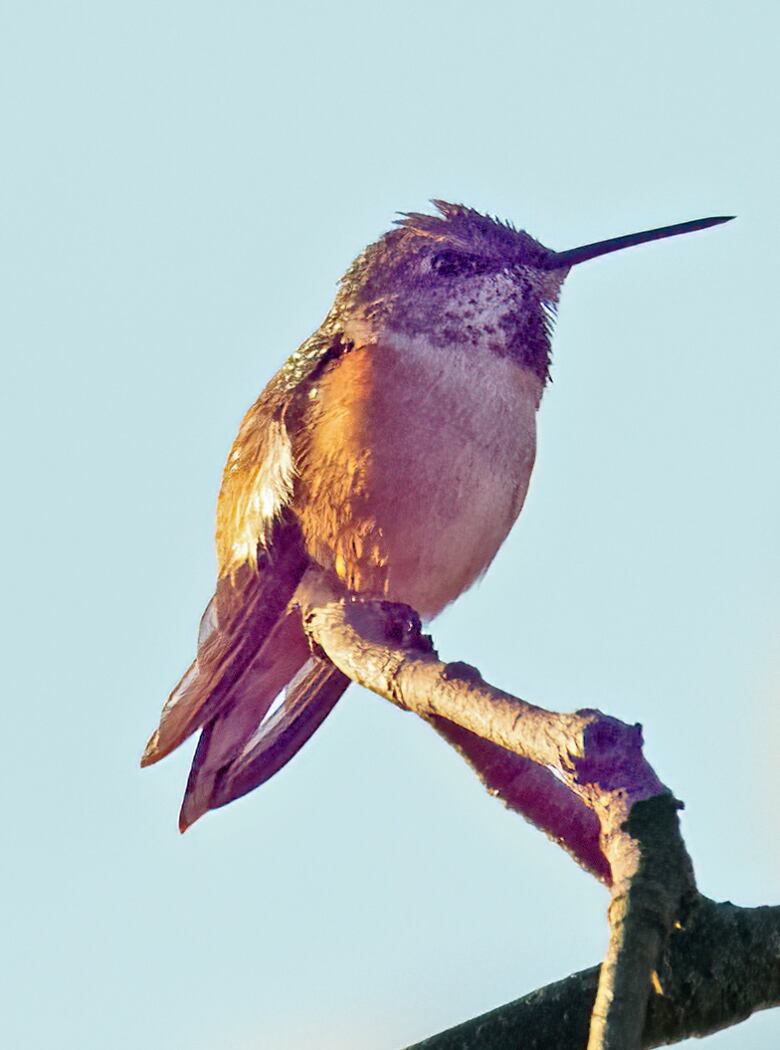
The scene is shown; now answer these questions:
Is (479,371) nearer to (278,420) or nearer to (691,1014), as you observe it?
(278,420)

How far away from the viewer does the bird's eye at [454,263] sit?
6555 mm

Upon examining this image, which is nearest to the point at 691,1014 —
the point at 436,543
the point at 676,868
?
the point at 676,868

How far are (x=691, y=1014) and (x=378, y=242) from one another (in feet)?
13.7

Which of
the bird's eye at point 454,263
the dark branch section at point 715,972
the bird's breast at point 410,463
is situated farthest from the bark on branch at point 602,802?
the bird's eye at point 454,263

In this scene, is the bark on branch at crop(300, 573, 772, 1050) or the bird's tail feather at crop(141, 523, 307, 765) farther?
the bird's tail feather at crop(141, 523, 307, 765)

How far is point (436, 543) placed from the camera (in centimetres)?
603

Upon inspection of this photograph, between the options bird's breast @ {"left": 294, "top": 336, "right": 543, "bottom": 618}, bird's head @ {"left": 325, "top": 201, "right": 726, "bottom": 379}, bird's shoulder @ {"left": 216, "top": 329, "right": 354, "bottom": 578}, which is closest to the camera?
bird's breast @ {"left": 294, "top": 336, "right": 543, "bottom": 618}

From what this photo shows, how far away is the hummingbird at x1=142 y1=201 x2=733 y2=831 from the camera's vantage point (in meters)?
5.95

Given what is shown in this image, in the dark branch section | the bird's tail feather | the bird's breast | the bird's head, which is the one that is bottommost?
the dark branch section

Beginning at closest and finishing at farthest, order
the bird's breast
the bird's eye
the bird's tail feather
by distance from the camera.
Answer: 1. the bird's breast
2. the bird's tail feather
3. the bird's eye

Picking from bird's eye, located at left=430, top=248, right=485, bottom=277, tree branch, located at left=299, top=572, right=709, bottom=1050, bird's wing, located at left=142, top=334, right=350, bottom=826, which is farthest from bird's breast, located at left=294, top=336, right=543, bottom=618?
tree branch, located at left=299, top=572, right=709, bottom=1050

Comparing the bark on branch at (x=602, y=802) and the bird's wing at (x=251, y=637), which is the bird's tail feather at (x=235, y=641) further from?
the bark on branch at (x=602, y=802)

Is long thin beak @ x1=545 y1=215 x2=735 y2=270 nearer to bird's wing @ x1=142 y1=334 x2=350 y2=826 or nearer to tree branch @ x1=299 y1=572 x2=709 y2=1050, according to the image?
bird's wing @ x1=142 y1=334 x2=350 y2=826

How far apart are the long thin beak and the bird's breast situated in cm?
78
